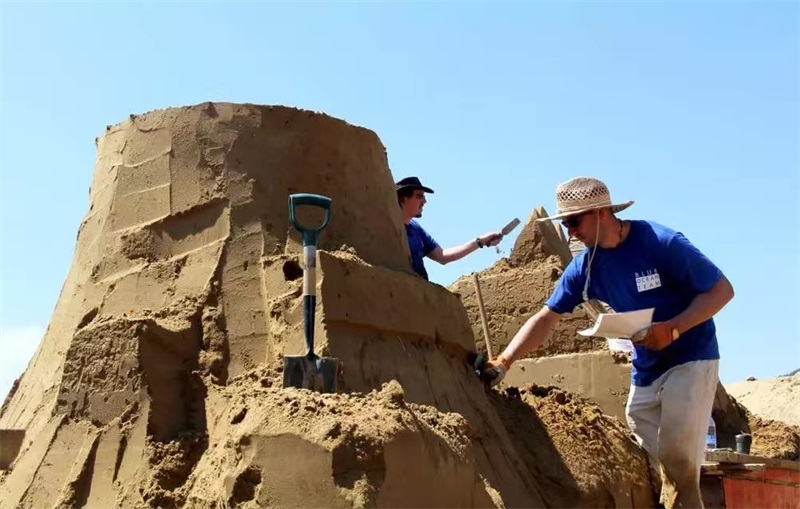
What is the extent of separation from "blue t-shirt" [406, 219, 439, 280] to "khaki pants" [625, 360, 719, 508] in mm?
1939

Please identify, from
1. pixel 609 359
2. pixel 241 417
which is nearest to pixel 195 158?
pixel 241 417

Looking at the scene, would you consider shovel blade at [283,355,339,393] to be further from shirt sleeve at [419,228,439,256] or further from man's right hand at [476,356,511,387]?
shirt sleeve at [419,228,439,256]

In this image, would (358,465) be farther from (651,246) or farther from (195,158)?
(195,158)

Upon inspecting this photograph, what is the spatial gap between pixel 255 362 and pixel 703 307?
1901 mm

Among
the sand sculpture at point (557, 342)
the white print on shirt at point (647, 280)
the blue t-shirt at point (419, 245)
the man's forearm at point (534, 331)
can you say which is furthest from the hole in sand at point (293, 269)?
the sand sculpture at point (557, 342)

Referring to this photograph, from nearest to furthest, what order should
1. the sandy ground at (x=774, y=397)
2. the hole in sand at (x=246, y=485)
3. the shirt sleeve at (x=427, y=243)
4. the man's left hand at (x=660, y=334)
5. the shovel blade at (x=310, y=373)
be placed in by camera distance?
the hole in sand at (x=246, y=485)
the shovel blade at (x=310, y=373)
the man's left hand at (x=660, y=334)
the shirt sleeve at (x=427, y=243)
the sandy ground at (x=774, y=397)

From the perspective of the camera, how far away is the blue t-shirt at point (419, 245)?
6074mm

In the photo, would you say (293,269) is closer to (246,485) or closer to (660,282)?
(246,485)

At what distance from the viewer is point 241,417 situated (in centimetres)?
396

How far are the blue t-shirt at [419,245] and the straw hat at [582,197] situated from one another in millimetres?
1574

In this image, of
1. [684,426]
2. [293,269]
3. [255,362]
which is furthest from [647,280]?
[255,362]

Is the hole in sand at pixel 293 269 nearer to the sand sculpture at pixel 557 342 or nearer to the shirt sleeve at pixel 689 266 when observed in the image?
the shirt sleeve at pixel 689 266

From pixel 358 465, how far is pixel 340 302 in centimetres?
126

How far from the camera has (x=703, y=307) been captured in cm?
407
